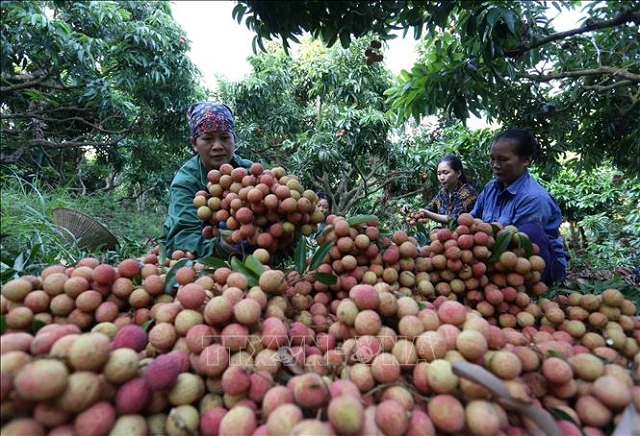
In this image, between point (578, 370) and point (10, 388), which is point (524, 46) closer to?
point (578, 370)

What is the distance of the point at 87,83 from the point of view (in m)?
3.92

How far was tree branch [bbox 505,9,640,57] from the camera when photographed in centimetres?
130

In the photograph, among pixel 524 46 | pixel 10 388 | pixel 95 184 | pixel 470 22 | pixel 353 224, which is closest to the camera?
pixel 10 388

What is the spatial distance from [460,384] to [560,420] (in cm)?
21

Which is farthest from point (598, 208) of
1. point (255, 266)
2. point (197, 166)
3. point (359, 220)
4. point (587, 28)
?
point (255, 266)

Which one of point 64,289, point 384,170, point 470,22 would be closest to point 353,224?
point 64,289

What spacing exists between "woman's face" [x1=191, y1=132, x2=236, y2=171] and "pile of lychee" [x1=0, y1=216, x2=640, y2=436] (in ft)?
2.92

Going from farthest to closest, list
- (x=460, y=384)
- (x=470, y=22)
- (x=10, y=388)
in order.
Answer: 1. (x=470, y=22)
2. (x=460, y=384)
3. (x=10, y=388)

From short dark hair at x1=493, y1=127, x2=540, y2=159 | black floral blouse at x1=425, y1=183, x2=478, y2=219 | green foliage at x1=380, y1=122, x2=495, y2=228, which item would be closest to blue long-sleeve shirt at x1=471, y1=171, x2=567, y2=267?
short dark hair at x1=493, y1=127, x2=540, y2=159

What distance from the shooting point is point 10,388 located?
548 mm

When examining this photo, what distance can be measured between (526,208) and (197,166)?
1.78 metres

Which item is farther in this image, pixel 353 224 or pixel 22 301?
pixel 353 224

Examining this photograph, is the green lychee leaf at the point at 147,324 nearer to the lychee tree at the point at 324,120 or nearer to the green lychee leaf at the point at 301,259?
the green lychee leaf at the point at 301,259

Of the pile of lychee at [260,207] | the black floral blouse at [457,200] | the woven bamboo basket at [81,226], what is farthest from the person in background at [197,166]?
the black floral blouse at [457,200]
